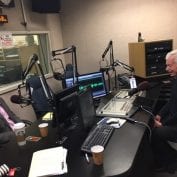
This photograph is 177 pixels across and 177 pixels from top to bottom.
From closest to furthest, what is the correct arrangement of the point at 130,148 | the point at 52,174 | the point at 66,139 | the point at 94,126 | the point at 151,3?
the point at 52,174 → the point at 130,148 → the point at 66,139 → the point at 94,126 → the point at 151,3

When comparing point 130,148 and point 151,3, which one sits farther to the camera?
point 151,3

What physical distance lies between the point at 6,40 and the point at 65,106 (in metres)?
2.00

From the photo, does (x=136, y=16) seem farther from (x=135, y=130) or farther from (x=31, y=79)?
(x=135, y=130)

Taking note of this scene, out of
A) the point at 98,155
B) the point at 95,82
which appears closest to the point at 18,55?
the point at 95,82

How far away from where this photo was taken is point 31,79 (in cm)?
317

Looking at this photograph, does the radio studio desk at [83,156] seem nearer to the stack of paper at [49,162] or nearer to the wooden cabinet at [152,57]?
the stack of paper at [49,162]

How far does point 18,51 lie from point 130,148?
9.36 feet

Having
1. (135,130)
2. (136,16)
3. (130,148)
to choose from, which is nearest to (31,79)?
(135,130)

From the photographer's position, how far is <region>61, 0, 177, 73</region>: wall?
421 cm

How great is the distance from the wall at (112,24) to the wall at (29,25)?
0.20 metres

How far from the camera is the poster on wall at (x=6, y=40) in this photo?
10.6 ft

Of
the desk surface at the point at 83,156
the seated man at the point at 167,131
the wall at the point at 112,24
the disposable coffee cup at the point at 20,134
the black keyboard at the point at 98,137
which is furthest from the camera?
the wall at the point at 112,24

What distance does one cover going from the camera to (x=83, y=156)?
1.43 metres

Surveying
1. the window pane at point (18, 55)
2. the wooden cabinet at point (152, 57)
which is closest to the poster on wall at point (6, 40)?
the window pane at point (18, 55)
